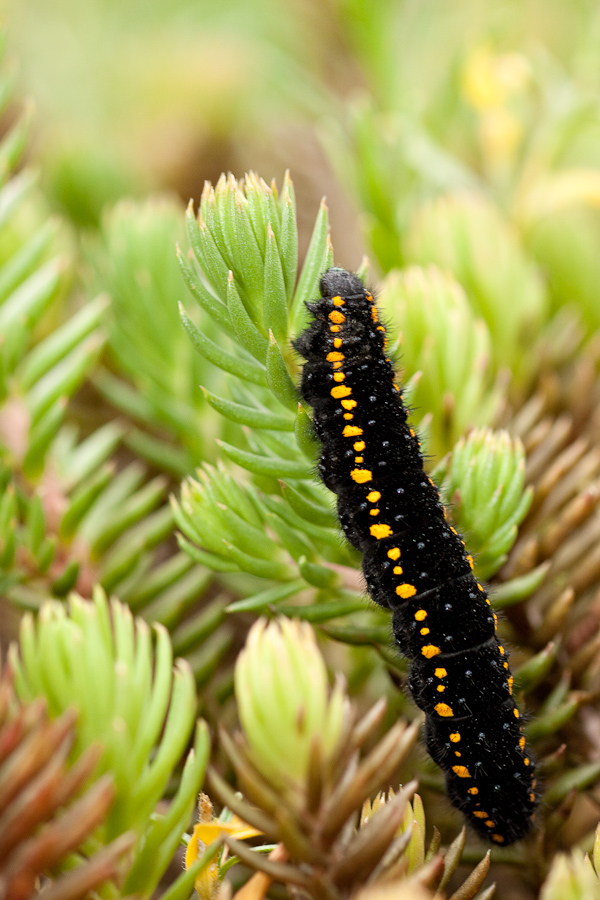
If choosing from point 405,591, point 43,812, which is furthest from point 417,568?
point 43,812

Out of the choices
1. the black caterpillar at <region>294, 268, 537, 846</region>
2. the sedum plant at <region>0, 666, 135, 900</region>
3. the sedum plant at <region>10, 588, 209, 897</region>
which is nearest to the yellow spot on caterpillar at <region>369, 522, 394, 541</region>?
the black caterpillar at <region>294, 268, 537, 846</region>

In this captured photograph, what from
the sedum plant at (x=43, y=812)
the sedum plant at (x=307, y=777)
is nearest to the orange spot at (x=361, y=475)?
the sedum plant at (x=307, y=777)

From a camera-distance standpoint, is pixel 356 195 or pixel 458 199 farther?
pixel 356 195

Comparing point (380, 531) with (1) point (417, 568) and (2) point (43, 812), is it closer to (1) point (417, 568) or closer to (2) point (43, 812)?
(1) point (417, 568)

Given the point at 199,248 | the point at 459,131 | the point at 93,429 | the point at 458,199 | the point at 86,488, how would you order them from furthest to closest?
the point at 459,131, the point at 93,429, the point at 458,199, the point at 86,488, the point at 199,248

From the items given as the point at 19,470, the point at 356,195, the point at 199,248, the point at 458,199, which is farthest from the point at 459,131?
the point at 19,470

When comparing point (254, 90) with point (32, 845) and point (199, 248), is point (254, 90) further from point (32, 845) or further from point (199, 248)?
point (32, 845)

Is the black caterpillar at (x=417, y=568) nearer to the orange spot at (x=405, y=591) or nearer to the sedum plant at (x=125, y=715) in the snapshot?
the orange spot at (x=405, y=591)

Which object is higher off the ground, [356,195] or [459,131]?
[459,131]
